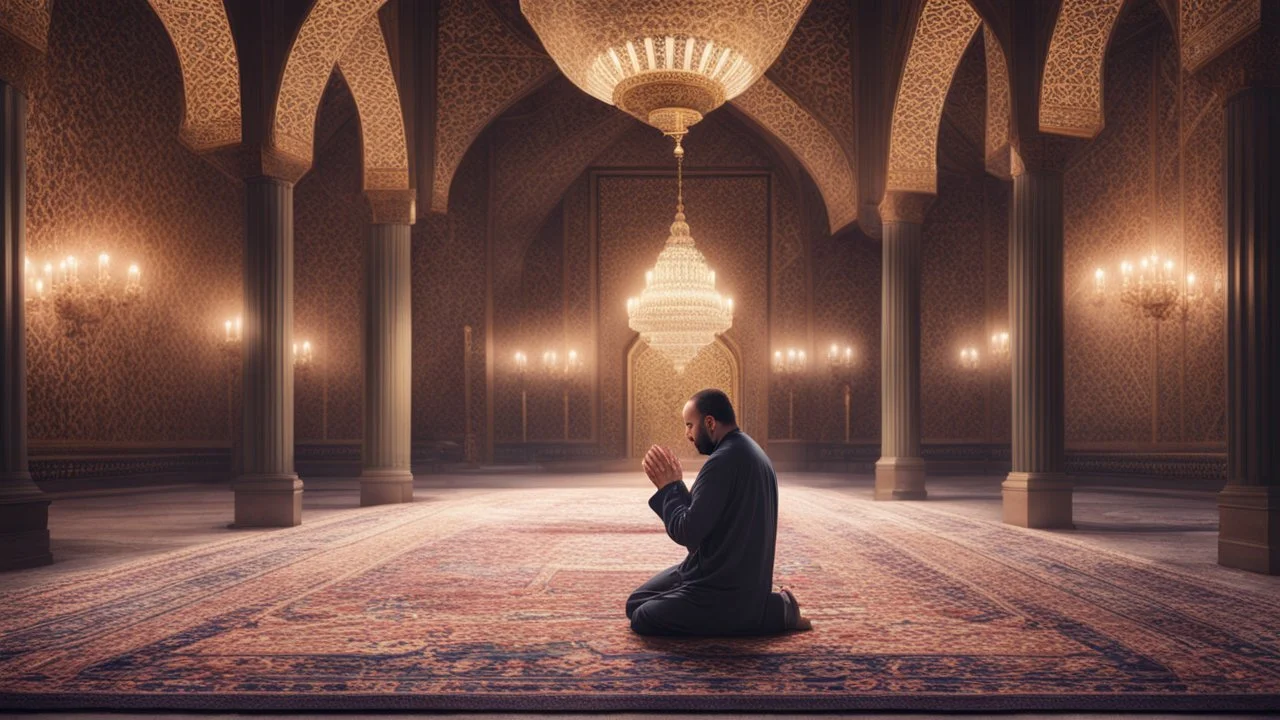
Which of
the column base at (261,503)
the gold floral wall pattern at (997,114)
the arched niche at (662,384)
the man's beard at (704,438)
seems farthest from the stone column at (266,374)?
the arched niche at (662,384)

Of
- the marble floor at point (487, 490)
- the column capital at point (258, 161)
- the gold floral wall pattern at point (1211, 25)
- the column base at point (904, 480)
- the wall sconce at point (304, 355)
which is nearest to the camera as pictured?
the gold floral wall pattern at point (1211, 25)

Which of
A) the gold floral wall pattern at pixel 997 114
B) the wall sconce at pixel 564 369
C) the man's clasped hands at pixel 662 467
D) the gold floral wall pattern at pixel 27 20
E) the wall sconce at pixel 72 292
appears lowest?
the man's clasped hands at pixel 662 467

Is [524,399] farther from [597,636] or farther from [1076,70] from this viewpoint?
[597,636]

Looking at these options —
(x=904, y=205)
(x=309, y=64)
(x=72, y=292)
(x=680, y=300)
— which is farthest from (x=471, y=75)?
(x=904, y=205)

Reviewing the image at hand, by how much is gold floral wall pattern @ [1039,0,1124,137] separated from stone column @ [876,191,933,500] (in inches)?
96.3

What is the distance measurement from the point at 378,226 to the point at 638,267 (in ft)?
19.6

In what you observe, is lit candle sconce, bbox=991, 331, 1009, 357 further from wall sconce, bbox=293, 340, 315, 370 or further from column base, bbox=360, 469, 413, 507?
wall sconce, bbox=293, 340, 315, 370

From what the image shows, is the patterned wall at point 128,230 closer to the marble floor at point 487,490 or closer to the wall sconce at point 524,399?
the marble floor at point 487,490

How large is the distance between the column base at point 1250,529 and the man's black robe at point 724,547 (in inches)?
107

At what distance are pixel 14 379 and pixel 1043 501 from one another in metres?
5.91

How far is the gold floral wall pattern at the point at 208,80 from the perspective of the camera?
602 centimetres

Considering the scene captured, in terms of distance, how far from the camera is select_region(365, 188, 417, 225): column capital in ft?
26.5

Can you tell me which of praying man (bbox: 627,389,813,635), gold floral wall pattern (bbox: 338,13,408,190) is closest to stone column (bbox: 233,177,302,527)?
gold floral wall pattern (bbox: 338,13,408,190)

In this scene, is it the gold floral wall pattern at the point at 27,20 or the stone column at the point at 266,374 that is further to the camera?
the stone column at the point at 266,374
